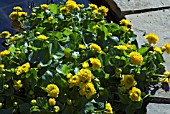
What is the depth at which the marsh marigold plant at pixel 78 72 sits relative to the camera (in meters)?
1.89

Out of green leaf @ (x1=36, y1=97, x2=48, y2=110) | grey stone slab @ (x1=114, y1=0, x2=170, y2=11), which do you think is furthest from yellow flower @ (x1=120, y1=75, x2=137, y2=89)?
grey stone slab @ (x1=114, y1=0, x2=170, y2=11)

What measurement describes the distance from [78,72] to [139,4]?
105 centimetres

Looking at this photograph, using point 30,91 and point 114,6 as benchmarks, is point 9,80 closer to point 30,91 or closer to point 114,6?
point 30,91

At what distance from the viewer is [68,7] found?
2.36m

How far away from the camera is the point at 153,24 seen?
8.60 feet

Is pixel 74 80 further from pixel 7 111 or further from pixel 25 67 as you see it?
pixel 7 111

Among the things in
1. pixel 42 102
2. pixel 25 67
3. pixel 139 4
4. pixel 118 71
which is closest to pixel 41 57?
pixel 25 67

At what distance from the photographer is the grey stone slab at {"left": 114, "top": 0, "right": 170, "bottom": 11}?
272 cm

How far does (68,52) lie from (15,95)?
0.97 ft

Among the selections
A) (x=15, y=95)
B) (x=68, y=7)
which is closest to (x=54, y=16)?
(x=68, y=7)

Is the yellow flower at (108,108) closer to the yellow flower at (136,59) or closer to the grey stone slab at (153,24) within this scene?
the yellow flower at (136,59)

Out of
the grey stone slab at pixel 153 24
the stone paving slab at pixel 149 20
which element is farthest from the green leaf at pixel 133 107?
the grey stone slab at pixel 153 24

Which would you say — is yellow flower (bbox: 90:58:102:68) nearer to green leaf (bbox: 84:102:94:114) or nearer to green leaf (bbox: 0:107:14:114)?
green leaf (bbox: 84:102:94:114)

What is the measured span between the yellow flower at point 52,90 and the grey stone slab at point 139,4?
99cm
